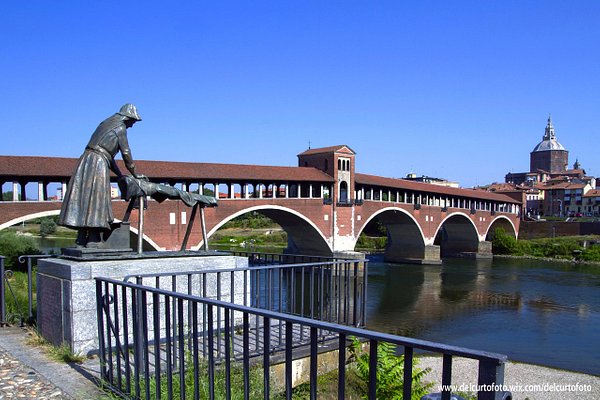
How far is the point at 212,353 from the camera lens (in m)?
2.79

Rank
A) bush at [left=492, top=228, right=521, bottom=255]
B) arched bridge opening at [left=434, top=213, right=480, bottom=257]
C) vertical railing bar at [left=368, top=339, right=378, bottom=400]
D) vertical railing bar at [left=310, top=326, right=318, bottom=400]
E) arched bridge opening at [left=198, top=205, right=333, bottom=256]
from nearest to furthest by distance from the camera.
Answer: vertical railing bar at [left=368, top=339, right=378, bottom=400] < vertical railing bar at [left=310, top=326, right=318, bottom=400] < arched bridge opening at [left=198, top=205, right=333, bottom=256] < arched bridge opening at [left=434, top=213, right=480, bottom=257] < bush at [left=492, top=228, right=521, bottom=255]

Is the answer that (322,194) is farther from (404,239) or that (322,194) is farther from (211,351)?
(211,351)

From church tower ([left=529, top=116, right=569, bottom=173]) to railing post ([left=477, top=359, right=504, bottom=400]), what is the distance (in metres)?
122

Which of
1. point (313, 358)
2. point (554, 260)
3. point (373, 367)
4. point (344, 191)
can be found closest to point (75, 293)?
point (313, 358)

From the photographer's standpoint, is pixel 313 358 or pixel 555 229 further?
pixel 555 229

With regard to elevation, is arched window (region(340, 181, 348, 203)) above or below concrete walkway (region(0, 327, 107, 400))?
above

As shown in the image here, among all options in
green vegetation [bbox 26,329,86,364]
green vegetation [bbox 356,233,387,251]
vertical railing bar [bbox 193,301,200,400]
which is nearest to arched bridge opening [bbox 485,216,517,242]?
green vegetation [bbox 356,233,387,251]

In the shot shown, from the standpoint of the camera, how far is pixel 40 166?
1909cm

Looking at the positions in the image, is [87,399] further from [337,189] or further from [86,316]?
[337,189]

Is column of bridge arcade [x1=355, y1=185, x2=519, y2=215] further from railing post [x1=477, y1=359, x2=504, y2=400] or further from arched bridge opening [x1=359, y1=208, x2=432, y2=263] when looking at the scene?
railing post [x1=477, y1=359, x2=504, y2=400]

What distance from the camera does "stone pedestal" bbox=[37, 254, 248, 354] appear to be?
4324mm

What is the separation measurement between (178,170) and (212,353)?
21.0m

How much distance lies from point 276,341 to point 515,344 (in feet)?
43.8

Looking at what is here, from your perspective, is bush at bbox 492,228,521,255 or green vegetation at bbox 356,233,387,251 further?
green vegetation at bbox 356,233,387,251
